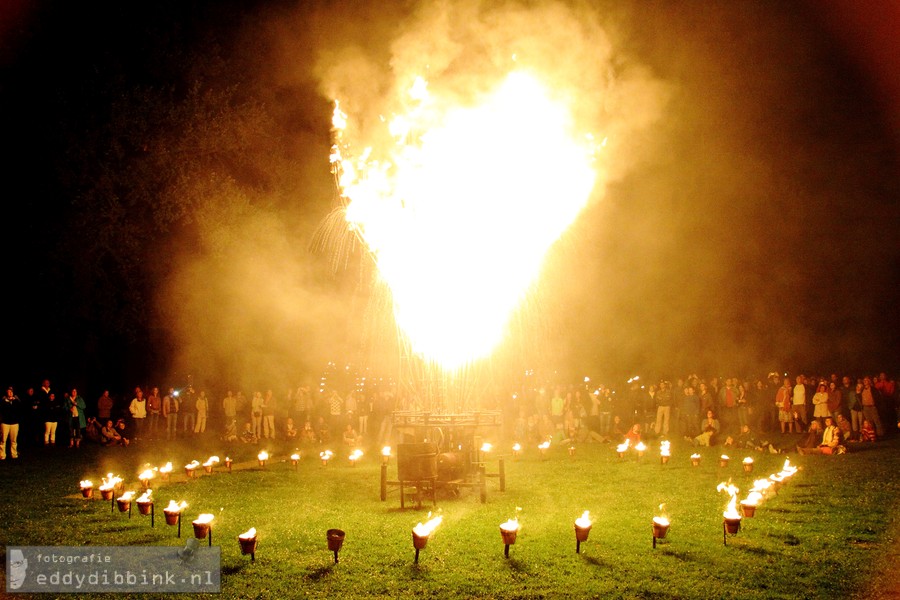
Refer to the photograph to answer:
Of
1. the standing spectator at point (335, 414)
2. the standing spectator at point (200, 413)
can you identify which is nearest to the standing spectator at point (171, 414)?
the standing spectator at point (200, 413)

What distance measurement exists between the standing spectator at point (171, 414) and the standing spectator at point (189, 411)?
250 millimetres

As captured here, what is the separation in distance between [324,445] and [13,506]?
9.65 metres

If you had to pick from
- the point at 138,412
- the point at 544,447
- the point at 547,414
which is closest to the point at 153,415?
the point at 138,412

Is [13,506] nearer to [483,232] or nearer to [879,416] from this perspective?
[483,232]

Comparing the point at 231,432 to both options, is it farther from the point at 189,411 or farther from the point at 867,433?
the point at 867,433

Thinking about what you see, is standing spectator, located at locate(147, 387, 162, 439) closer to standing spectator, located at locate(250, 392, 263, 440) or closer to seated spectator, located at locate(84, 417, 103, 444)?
seated spectator, located at locate(84, 417, 103, 444)

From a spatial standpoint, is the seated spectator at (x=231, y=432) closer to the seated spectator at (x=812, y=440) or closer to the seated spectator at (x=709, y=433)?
the seated spectator at (x=709, y=433)

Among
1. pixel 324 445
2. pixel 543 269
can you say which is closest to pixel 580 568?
pixel 324 445

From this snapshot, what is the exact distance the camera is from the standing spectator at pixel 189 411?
22547mm

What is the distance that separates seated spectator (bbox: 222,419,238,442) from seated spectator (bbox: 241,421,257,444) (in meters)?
0.25

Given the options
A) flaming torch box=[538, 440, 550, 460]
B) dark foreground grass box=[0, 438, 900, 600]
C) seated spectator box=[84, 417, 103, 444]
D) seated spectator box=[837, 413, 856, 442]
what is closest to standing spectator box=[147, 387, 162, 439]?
seated spectator box=[84, 417, 103, 444]

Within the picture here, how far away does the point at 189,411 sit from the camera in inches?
888

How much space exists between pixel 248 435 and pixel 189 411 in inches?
111

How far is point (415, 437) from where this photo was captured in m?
13.3
